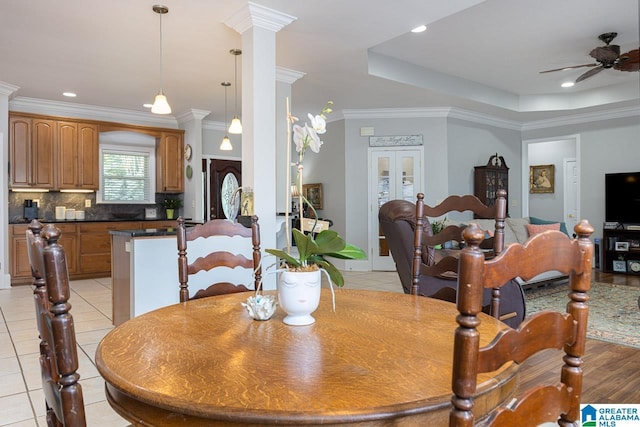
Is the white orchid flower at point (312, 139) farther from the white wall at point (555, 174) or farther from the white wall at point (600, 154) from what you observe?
the white wall at point (555, 174)

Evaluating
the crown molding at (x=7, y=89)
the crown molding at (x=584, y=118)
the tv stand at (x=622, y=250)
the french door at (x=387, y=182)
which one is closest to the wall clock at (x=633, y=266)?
the tv stand at (x=622, y=250)

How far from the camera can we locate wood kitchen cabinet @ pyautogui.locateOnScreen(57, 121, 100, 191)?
6387 mm

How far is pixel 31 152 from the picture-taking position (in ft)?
20.1

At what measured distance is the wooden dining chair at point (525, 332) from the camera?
60 cm

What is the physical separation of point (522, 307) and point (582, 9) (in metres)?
2.92

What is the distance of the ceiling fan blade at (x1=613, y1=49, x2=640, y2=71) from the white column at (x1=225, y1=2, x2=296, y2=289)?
3540 millimetres

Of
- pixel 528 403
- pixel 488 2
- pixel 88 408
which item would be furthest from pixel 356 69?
pixel 528 403

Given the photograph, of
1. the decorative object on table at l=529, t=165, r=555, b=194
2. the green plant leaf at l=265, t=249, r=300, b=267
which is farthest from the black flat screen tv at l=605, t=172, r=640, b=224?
the green plant leaf at l=265, t=249, r=300, b=267

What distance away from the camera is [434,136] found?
700 cm

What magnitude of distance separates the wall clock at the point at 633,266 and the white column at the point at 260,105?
6.12 m

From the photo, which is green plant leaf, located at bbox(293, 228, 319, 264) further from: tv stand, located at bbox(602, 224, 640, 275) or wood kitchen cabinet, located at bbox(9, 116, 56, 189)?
tv stand, located at bbox(602, 224, 640, 275)

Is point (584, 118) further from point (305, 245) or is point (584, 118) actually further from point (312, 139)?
point (305, 245)

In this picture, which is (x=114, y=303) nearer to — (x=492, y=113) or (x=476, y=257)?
(x=476, y=257)

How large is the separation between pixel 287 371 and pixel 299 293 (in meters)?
0.35
